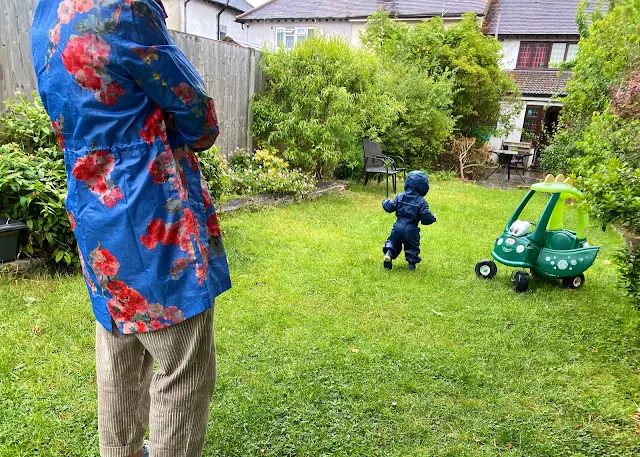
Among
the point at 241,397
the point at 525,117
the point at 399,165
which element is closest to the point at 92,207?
the point at 241,397

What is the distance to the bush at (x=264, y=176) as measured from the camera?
6445 millimetres

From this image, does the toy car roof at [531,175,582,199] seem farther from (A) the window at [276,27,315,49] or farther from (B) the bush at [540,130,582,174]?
(A) the window at [276,27,315,49]

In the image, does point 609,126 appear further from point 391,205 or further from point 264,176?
point 264,176

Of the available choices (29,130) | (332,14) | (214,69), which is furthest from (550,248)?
(332,14)

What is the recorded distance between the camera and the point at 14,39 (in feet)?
13.7

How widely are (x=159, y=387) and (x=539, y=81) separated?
59.8ft

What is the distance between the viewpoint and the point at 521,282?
12.7 feet

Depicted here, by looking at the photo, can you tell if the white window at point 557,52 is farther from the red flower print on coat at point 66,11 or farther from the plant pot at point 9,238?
the red flower print on coat at point 66,11

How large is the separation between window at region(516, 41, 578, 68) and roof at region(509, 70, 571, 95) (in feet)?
1.27

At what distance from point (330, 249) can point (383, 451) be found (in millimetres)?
2795

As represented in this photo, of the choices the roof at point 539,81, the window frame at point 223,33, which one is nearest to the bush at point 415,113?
the roof at point 539,81

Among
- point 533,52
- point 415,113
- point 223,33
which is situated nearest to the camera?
point 415,113

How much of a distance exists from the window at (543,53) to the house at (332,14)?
2.13m

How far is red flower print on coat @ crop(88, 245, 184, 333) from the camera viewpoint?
1.29m
